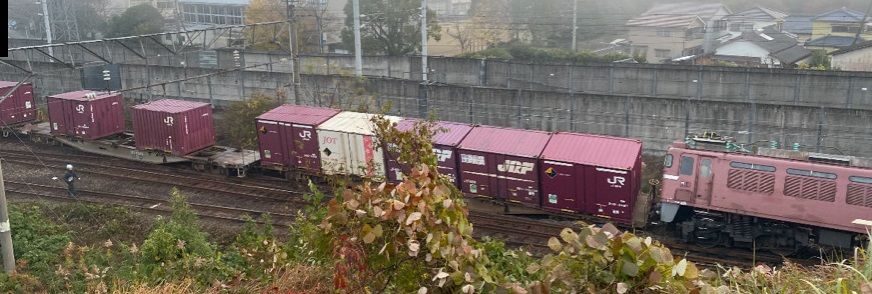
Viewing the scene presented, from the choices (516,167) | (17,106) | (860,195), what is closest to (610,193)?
(516,167)

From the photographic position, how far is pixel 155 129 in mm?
23109

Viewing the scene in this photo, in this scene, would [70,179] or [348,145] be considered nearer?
[348,145]

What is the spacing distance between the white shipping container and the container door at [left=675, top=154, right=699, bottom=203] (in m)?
7.68

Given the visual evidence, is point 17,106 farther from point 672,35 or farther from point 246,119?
point 672,35

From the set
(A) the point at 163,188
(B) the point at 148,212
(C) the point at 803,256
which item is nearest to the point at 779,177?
(C) the point at 803,256

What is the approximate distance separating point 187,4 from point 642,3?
47.1 meters

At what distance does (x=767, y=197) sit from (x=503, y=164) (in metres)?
5.88

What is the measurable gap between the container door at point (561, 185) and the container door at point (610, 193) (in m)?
0.26

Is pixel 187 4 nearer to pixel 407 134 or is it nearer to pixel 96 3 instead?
pixel 96 3

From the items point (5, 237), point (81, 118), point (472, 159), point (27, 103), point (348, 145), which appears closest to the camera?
point (5, 237)

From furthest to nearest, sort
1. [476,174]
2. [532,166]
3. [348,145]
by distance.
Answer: [348,145] → [476,174] → [532,166]

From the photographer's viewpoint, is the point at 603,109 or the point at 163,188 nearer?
the point at 163,188

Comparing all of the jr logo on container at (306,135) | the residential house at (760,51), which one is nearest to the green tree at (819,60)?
the residential house at (760,51)

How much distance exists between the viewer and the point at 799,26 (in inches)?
2185
